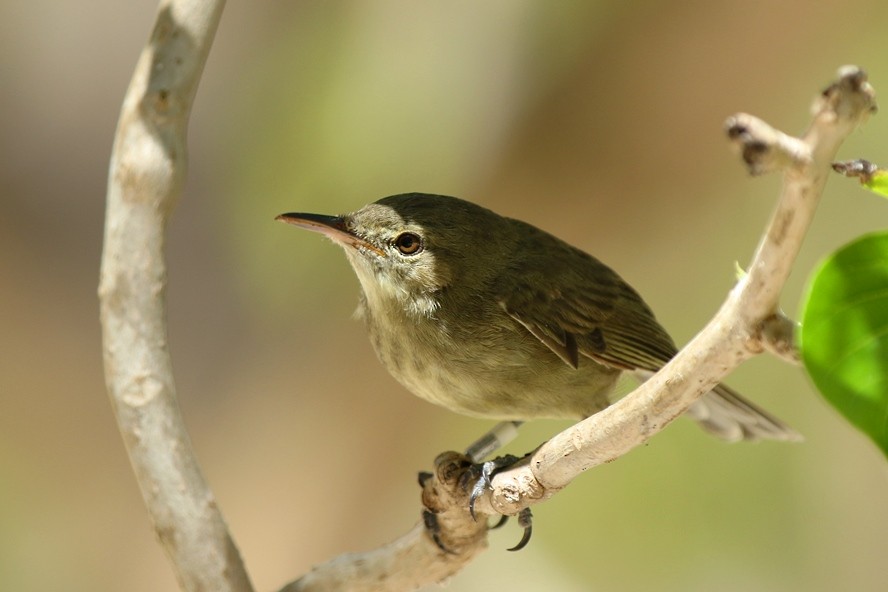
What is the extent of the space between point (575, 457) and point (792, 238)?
0.83 m

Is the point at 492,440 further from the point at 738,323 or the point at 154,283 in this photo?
the point at 738,323

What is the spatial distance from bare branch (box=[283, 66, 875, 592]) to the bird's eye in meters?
0.65

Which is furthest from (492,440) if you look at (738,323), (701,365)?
(738,323)

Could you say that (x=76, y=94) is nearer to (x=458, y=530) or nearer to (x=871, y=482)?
(x=458, y=530)

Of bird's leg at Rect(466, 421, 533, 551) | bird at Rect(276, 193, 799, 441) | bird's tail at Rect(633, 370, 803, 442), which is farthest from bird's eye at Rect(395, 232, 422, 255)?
bird's tail at Rect(633, 370, 803, 442)

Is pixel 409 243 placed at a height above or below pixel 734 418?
above

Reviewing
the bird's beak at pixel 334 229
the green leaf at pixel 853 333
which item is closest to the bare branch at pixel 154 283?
the bird's beak at pixel 334 229

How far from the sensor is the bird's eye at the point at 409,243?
9.72 ft

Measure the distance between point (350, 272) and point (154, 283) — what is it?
360cm

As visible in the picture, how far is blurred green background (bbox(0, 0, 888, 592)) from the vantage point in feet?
18.6

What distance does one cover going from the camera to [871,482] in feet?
19.9

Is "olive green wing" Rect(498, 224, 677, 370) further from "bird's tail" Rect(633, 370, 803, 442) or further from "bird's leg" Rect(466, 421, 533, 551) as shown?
"bird's leg" Rect(466, 421, 533, 551)

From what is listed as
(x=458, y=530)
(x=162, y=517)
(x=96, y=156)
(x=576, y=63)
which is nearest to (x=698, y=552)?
(x=576, y=63)

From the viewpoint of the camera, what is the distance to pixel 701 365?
174 centimetres
